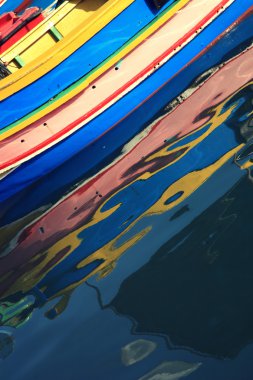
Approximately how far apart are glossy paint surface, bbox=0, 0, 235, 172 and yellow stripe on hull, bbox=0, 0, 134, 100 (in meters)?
0.53

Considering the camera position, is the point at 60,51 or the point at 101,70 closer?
the point at 60,51

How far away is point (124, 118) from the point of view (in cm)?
804

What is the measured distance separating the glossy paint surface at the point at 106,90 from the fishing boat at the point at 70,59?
0.23 metres

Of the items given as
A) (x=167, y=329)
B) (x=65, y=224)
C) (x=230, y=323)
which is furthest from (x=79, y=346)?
(x=65, y=224)

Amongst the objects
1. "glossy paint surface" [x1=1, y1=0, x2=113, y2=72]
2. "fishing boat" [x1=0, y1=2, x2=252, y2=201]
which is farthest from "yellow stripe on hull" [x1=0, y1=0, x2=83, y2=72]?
"fishing boat" [x1=0, y1=2, x2=252, y2=201]

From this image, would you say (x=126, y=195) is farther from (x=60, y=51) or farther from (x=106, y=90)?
(x=60, y=51)

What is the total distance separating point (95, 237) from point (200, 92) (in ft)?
8.54

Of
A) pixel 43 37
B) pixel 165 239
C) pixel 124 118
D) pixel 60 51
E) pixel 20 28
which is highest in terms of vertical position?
pixel 20 28

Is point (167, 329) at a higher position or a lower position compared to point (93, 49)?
lower

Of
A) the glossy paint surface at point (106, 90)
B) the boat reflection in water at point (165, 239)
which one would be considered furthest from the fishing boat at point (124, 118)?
the boat reflection in water at point (165, 239)

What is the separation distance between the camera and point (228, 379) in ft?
11.9

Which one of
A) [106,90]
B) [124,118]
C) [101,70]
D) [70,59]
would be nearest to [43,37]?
[70,59]

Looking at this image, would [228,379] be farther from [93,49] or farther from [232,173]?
[93,49]

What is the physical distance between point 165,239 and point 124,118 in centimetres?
319
